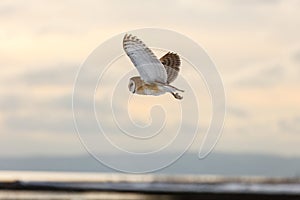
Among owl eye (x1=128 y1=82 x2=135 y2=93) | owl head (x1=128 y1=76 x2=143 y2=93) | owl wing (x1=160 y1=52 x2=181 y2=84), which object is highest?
owl wing (x1=160 y1=52 x2=181 y2=84)

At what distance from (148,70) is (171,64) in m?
0.59

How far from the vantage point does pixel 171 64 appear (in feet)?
34.6

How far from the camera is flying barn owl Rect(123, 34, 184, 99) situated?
10.1m

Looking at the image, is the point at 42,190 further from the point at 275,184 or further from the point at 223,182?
the point at 275,184

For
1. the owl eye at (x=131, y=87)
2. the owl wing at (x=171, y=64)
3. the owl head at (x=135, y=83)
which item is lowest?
the owl eye at (x=131, y=87)

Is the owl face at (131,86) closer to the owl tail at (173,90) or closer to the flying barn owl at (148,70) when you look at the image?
the flying barn owl at (148,70)

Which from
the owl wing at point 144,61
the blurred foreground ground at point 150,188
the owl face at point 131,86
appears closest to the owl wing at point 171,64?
the owl wing at point 144,61

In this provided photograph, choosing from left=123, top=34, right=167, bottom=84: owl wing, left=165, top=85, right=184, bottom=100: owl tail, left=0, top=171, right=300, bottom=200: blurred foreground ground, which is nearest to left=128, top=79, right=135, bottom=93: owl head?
left=123, top=34, right=167, bottom=84: owl wing

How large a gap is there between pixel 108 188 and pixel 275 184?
5.88 ft

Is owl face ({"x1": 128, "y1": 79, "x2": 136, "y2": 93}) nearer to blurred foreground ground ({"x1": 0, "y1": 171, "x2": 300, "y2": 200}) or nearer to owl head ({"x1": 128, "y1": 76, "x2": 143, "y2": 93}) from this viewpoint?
owl head ({"x1": 128, "y1": 76, "x2": 143, "y2": 93})

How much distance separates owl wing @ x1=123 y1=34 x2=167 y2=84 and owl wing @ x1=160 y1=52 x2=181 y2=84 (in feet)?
0.56

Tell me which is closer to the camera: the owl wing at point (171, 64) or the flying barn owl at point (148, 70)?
the flying barn owl at point (148, 70)

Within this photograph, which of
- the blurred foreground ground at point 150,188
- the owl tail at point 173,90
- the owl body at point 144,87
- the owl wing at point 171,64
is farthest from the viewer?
the owl wing at point 171,64

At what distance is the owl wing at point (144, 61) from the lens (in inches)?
396
